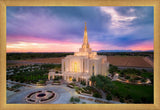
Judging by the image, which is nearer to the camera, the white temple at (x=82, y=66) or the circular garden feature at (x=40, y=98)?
the circular garden feature at (x=40, y=98)

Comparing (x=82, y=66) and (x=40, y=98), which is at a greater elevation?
(x=82, y=66)

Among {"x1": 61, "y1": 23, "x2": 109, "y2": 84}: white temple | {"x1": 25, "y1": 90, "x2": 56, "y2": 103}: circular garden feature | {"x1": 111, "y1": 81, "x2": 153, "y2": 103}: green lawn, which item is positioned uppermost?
{"x1": 61, "y1": 23, "x2": 109, "y2": 84}: white temple

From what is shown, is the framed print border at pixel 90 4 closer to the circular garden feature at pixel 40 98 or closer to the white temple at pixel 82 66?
the circular garden feature at pixel 40 98

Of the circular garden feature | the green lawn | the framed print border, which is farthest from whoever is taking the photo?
the circular garden feature

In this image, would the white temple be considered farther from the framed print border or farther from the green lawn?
the framed print border

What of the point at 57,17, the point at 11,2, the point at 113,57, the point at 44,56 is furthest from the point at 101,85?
the point at 44,56

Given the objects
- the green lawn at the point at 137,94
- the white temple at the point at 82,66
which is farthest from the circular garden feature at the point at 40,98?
the green lawn at the point at 137,94

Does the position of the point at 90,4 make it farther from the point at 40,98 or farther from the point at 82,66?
the point at 82,66

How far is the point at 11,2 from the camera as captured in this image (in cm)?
566

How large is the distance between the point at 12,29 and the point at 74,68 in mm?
9998

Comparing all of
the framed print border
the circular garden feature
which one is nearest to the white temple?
the circular garden feature

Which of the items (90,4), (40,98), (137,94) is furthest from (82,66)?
(90,4)

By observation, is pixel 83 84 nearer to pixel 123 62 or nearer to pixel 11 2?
pixel 11 2

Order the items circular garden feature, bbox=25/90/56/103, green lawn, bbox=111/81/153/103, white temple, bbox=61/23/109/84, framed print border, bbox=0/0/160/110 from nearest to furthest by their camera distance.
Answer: framed print border, bbox=0/0/160/110 → green lawn, bbox=111/81/153/103 → circular garden feature, bbox=25/90/56/103 → white temple, bbox=61/23/109/84
